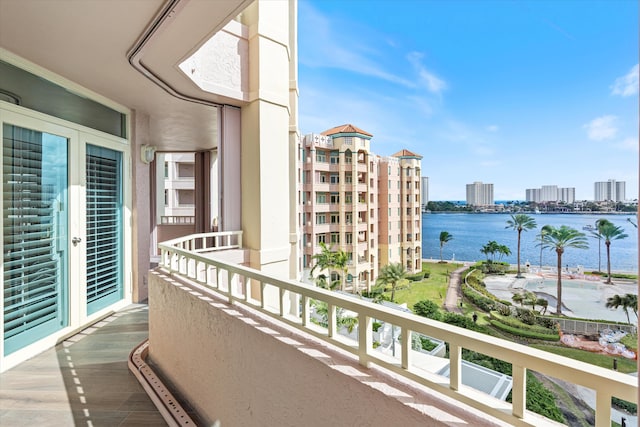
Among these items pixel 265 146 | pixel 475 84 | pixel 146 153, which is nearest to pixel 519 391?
pixel 265 146

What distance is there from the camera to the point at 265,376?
4.02 ft

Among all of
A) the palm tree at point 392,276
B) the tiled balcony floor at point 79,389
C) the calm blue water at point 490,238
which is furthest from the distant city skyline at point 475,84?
the tiled balcony floor at point 79,389

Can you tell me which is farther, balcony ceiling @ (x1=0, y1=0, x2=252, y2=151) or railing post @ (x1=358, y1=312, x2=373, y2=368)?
balcony ceiling @ (x1=0, y1=0, x2=252, y2=151)

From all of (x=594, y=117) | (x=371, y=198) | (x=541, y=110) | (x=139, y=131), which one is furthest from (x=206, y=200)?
(x=541, y=110)

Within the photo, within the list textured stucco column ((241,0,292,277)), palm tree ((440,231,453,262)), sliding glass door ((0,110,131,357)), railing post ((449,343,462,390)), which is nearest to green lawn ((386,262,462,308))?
palm tree ((440,231,453,262))

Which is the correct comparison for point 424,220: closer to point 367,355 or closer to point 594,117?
point 594,117

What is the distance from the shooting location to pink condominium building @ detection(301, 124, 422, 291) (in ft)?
79.3

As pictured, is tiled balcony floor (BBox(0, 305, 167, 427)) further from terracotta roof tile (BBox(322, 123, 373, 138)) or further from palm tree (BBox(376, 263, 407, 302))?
terracotta roof tile (BBox(322, 123, 373, 138))

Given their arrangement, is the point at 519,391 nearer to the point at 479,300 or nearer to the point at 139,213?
the point at 139,213

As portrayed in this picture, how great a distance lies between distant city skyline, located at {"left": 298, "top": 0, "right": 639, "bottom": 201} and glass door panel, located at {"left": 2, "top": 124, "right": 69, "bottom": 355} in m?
18.8

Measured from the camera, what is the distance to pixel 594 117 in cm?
2483

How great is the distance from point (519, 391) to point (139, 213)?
149 inches

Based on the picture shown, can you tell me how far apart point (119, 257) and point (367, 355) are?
3.30 m

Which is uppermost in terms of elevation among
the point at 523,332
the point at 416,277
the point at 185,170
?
the point at 185,170
